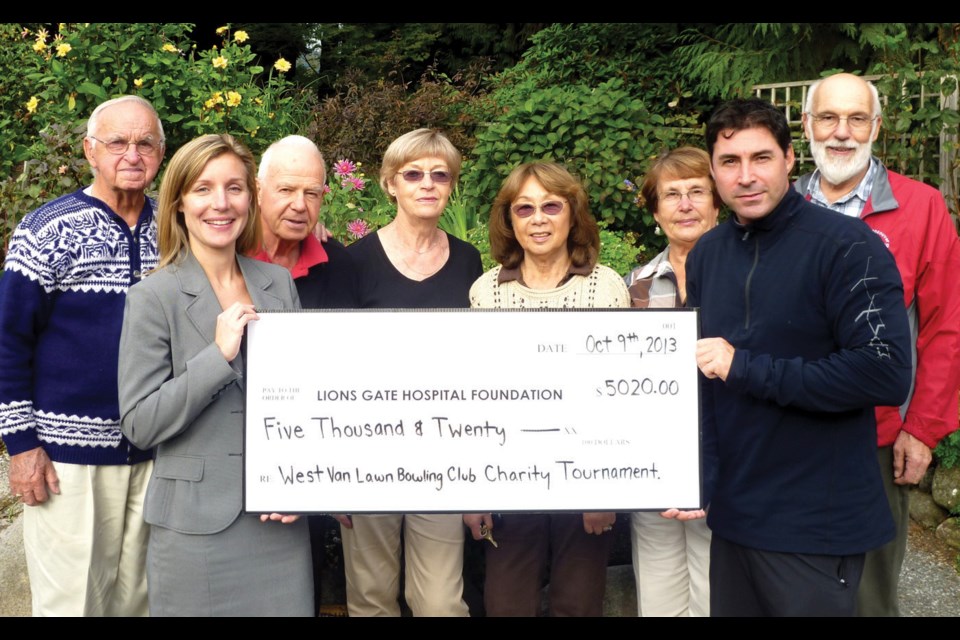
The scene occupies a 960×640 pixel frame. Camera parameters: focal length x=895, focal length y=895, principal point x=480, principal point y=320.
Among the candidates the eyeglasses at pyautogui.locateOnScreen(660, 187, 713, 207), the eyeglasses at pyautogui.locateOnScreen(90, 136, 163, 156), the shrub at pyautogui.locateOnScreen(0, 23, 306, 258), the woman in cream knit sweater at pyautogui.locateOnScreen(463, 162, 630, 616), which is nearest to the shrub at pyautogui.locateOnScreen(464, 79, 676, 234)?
the shrub at pyautogui.locateOnScreen(0, 23, 306, 258)

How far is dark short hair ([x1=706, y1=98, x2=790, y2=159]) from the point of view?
291 centimetres

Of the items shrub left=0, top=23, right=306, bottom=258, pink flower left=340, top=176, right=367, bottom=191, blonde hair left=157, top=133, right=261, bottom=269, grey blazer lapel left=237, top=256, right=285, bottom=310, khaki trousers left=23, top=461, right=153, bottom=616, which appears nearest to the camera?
blonde hair left=157, top=133, right=261, bottom=269

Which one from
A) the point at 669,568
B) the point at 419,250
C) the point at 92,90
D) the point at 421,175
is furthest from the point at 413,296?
the point at 92,90

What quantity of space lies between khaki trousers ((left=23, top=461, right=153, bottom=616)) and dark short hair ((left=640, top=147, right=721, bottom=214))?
2437mm

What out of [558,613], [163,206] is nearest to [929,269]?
[558,613]

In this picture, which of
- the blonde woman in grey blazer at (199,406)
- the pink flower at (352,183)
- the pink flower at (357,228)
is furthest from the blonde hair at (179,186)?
the pink flower at (352,183)

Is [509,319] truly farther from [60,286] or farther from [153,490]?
[60,286]

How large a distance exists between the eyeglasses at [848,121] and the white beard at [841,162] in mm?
77

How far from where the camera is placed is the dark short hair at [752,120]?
9.55ft

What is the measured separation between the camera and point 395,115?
429 inches

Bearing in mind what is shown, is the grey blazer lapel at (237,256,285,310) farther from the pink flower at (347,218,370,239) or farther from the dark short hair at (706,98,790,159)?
the pink flower at (347,218,370,239)

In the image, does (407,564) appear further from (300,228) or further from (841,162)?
(841,162)

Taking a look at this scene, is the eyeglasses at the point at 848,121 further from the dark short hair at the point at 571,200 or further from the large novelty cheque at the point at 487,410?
the large novelty cheque at the point at 487,410

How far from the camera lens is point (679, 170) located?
3.90 meters
